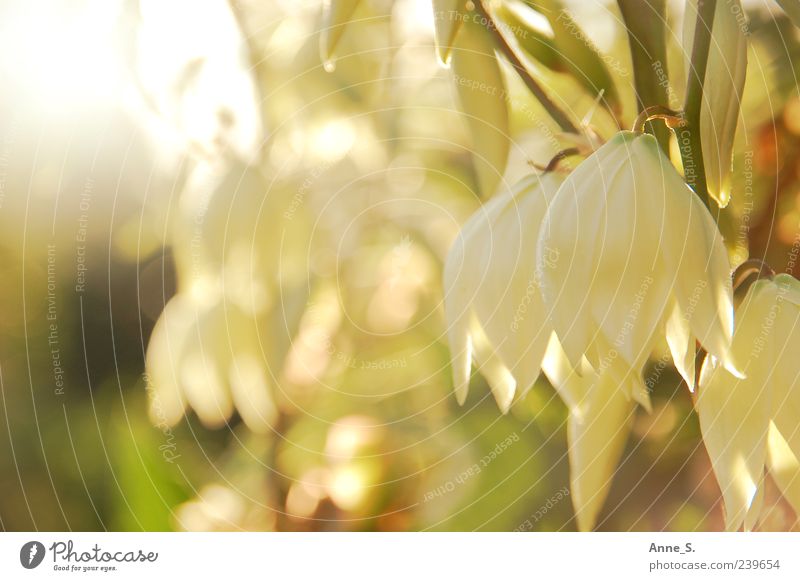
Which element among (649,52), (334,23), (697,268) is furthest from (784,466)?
(334,23)

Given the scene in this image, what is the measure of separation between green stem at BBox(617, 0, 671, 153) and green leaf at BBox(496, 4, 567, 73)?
0.04 metres

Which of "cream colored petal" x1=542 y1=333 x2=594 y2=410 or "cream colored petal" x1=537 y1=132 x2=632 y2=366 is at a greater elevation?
"cream colored petal" x1=537 y1=132 x2=632 y2=366

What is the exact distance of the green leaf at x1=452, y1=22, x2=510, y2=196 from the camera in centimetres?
34

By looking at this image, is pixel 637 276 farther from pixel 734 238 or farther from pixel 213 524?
pixel 213 524

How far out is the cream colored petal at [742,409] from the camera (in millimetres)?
339

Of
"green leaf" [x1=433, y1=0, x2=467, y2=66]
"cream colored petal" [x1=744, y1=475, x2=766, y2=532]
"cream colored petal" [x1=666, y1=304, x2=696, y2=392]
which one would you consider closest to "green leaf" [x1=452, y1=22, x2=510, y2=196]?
"green leaf" [x1=433, y1=0, x2=467, y2=66]

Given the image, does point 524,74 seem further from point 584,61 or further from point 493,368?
point 493,368

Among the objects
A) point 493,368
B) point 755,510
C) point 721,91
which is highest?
point 721,91

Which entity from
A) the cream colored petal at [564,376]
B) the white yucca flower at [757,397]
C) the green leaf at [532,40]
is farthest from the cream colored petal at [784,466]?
the green leaf at [532,40]

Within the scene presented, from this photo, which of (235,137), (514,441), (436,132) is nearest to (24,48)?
(235,137)

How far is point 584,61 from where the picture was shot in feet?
1.15

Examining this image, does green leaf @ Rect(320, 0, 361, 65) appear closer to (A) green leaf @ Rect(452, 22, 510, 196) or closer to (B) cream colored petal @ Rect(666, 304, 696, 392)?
(A) green leaf @ Rect(452, 22, 510, 196)

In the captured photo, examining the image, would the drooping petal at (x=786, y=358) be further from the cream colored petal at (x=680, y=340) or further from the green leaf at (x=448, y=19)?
the green leaf at (x=448, y=19)

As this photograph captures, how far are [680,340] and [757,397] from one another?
66 mm
